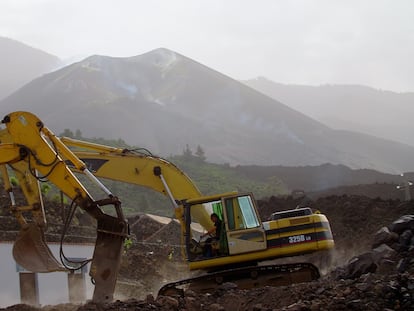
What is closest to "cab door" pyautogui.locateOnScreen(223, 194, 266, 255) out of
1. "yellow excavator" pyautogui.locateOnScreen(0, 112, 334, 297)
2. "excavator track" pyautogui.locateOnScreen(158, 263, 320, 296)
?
"yellow excavator" pyautogui.locateOnScreen(0, 112, 334, 297)

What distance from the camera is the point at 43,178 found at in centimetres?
1290

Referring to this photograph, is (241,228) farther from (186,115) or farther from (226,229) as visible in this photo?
(186,115)

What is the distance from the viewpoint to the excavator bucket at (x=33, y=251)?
1283 centimetres

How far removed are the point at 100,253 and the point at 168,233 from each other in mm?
17665

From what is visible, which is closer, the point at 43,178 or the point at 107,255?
the point at 107,255

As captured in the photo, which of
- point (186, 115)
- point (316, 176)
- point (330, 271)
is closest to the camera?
point (330, 271)

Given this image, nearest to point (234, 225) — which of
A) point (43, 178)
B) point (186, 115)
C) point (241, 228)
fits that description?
point (241, 228)

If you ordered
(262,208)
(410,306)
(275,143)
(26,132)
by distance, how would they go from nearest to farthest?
(410,306)
(26,132)
(262,208)
(275,143)

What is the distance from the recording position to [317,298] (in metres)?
10.4

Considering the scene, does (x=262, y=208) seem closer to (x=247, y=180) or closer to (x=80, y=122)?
(x=247, y=180)

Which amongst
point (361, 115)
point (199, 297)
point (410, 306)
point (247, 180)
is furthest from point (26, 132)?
point (361, 115)

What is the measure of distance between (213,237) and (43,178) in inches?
155

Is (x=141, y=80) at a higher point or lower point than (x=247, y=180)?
higher

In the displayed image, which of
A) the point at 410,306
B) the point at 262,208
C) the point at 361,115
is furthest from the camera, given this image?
the point at 361,115
